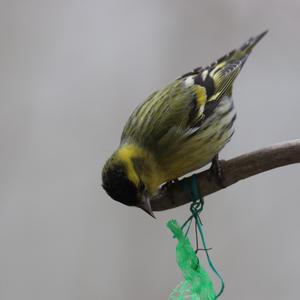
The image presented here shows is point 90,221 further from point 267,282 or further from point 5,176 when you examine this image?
point 267,282

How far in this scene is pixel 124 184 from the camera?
1.05m

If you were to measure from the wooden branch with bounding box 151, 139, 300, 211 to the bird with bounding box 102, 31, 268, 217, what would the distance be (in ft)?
0.20

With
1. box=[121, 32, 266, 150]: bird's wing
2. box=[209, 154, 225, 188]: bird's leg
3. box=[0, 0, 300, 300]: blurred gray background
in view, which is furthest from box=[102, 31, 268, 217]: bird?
box=[0, 0, 300, 300]: blurred gray background

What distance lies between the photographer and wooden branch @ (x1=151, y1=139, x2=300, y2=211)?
936 millimetres

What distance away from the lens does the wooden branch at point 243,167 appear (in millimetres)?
936

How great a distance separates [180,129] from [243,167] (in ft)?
1.22

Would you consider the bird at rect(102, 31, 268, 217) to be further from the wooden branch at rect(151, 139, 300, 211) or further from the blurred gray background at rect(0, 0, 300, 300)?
the blurred gray background at rect(0, 0, 300, 300)

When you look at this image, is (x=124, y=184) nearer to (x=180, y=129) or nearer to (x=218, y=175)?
(x=218, y=175)

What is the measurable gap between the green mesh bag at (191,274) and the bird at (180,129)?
164 mm

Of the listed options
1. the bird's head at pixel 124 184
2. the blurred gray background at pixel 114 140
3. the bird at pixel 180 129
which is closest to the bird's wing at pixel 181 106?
the bird at pixel 180 129

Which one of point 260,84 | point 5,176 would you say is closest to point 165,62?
point 260,84

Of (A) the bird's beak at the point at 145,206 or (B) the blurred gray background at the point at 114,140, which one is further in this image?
(B) the blurred gray background at the point at 114,140

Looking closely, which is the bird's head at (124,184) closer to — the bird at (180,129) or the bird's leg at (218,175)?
the bird at (180,129)

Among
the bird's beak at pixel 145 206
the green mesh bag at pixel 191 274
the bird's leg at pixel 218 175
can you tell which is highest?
the bird's leg at pixel 218 175
